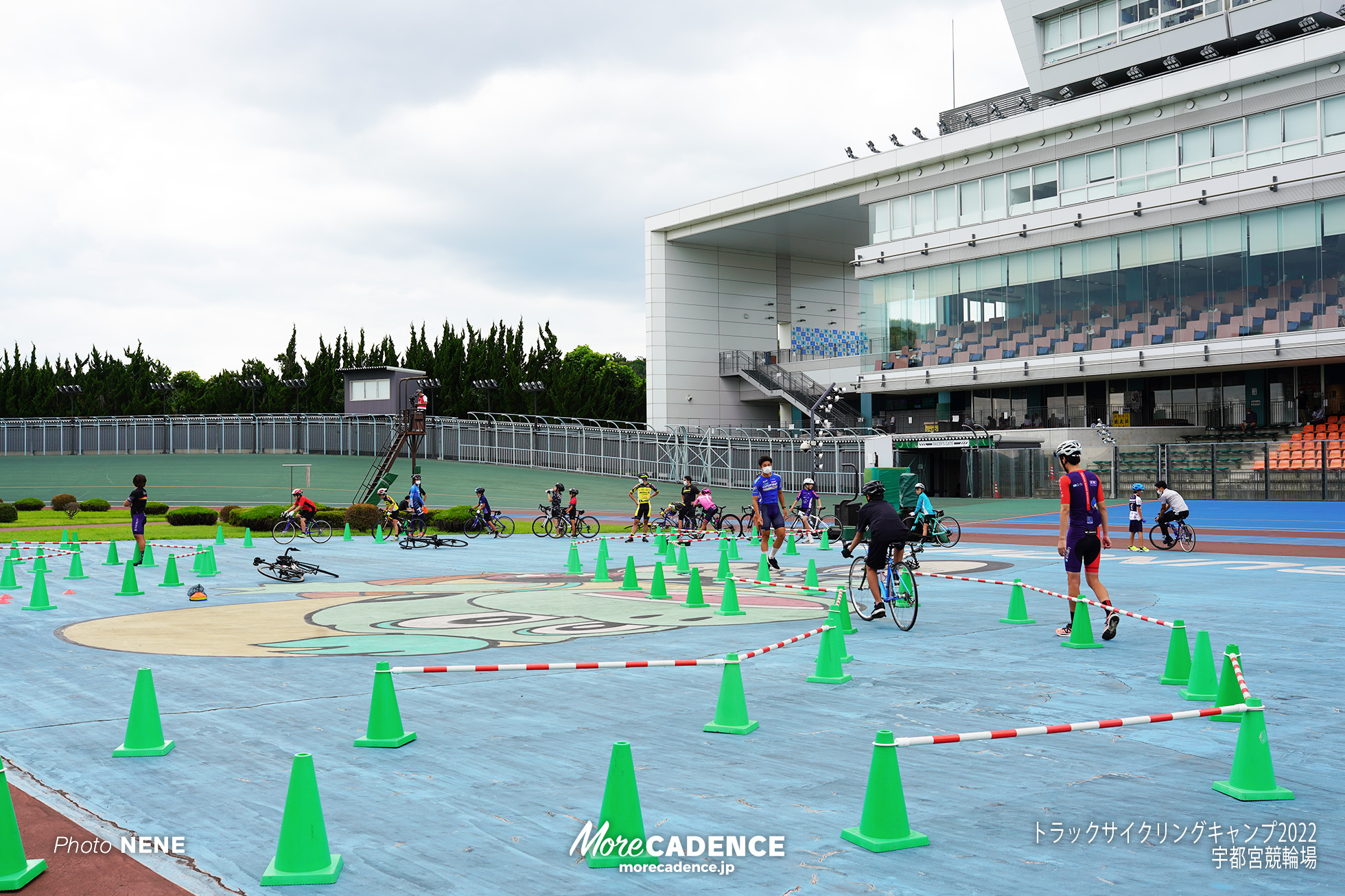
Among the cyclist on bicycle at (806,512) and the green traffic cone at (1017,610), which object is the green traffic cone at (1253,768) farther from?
the cyclist on bicycle at (806,512)

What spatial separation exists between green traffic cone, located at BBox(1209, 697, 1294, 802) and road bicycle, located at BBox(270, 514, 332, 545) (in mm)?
25671

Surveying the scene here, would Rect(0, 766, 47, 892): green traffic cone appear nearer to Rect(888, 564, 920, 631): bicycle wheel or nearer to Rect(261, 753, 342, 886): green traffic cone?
Rect(261, 753, 342, 886): green traffic cone

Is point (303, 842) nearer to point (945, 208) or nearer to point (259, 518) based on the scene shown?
point (259, 518)

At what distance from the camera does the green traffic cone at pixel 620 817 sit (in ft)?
16.5

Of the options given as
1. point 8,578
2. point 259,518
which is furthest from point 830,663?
point 259,518

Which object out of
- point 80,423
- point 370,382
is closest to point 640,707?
point 370,382

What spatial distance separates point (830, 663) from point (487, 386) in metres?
68.4

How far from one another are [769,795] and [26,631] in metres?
10.9

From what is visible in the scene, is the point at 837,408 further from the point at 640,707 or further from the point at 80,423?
the point at 640,707

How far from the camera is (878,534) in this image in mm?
12516

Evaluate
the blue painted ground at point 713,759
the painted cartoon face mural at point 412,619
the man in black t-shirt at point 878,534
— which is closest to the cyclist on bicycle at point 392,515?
the painted cartoon face mural at point 412,619

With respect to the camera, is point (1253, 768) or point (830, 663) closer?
point (1253, 768)

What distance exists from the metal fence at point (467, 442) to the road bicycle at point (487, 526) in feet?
68.6

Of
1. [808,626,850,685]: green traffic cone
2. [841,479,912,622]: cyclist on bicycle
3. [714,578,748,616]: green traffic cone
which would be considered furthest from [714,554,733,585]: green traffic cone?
[808,626,850,685]: green traffic cone
